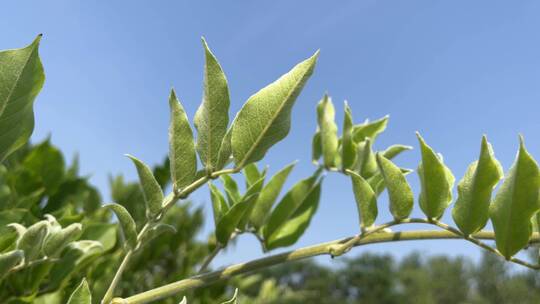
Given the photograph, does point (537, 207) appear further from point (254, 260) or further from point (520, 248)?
point (254, 260)

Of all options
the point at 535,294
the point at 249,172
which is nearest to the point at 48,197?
the point at 249,172

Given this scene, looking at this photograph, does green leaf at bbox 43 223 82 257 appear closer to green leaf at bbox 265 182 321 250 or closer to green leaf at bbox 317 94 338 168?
green leaf at bbox 265 182 321 250

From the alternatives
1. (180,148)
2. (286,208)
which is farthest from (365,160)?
(180,148)

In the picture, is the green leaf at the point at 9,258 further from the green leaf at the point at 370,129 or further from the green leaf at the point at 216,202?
the green leaf at the point at 370,129

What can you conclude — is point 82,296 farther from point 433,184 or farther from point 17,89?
point 433,184

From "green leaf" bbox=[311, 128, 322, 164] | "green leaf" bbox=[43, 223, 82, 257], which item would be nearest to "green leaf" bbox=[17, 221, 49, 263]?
"green leaf" bbox=[43, 223, 82, 257]
